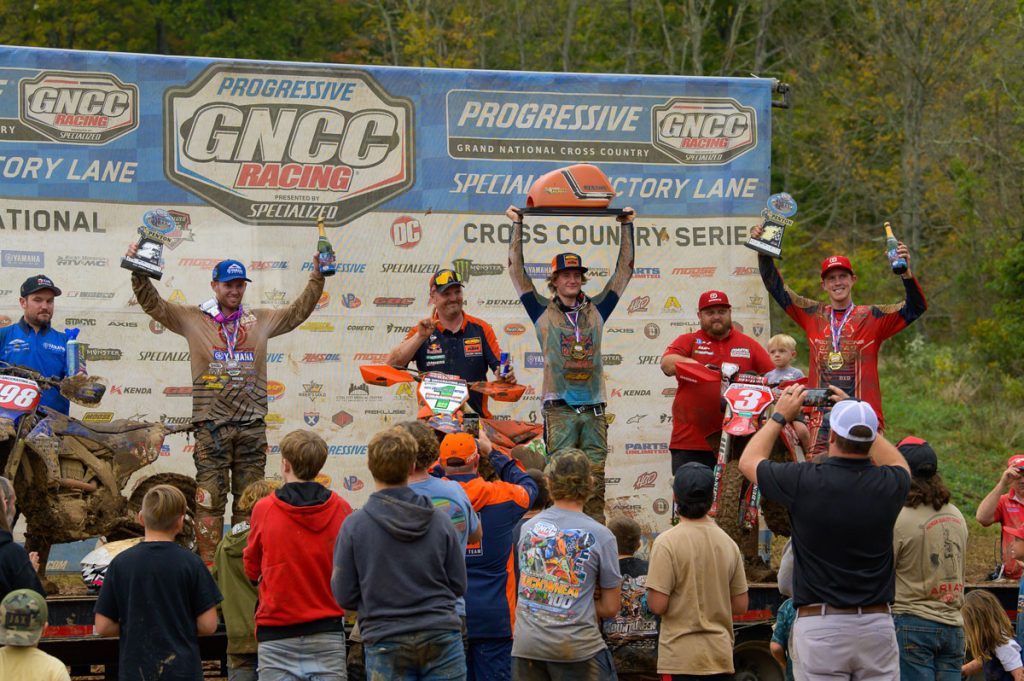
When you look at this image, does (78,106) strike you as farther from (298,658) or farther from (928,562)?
(928,562)

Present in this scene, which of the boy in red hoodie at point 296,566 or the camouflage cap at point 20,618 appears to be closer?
the camouflage cap at point 20,618

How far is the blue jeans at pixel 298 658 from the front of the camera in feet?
18.4

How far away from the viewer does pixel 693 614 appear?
5.73 metres

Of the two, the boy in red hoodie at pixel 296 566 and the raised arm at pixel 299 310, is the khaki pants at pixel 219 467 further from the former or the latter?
the boy in red hoodie at pixel 296 566

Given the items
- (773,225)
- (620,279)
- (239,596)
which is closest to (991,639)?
(773,225)

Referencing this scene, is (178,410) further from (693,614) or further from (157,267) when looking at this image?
(693,614)

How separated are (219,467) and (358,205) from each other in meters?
2.90

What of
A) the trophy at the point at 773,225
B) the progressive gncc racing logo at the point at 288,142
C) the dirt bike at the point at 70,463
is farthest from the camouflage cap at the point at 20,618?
the progressive gncc racing logo at the point at 288,142

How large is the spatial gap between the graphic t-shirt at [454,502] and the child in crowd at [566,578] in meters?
0.24

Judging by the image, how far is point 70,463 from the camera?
27.7 ft

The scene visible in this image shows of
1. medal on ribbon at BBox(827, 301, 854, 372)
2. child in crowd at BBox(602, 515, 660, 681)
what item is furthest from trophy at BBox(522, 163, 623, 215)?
child in crowd at BBox(602, 515, 660, 681)

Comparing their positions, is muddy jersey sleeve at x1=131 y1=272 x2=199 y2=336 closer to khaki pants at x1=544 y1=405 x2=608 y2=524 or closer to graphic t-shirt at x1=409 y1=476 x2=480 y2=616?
khaki pants at x1=544 y1=405 x2=608 y2=524

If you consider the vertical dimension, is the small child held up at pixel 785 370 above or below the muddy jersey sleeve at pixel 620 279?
below

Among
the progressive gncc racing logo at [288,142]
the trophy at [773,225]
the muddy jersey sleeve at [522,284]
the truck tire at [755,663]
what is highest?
the progressive gncc racing logo at [288,142]
